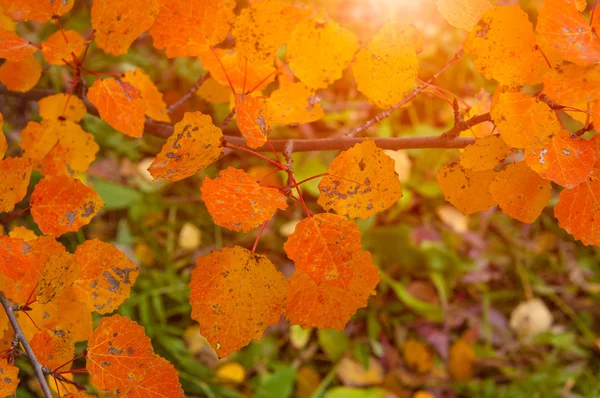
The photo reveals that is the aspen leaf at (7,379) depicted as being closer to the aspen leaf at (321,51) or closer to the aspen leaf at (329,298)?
the aspen leaf at (329,298)

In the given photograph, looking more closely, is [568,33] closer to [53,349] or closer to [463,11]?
[463,11]

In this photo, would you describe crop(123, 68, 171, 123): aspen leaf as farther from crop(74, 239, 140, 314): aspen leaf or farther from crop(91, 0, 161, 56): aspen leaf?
crop(74, 239, 140, 314): aspen leaf

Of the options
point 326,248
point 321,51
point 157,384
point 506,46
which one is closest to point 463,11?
point 506,46

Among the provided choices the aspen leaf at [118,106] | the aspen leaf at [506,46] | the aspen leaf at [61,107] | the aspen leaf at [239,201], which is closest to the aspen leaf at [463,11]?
the aspen leaf at [506,46]

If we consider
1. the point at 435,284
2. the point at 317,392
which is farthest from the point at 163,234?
the point at 435,284

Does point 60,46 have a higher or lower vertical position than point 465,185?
higher
